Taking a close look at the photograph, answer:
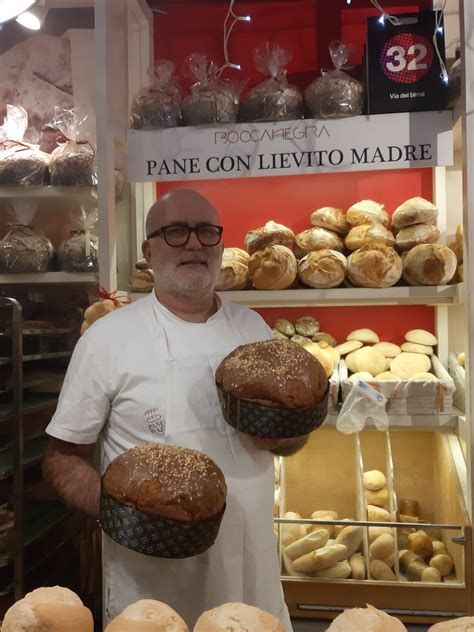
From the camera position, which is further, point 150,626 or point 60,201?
point 60,201

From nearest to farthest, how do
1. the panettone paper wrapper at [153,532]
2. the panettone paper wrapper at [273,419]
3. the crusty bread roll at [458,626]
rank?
1. the crusty bread roll at [458,626]
2. the panettone paper wrapper at [153,532]
3. the panettone paper wrapper at [273,419]

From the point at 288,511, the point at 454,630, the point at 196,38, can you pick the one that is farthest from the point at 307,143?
the point at 454,630

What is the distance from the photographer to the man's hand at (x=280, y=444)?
1.27 metres

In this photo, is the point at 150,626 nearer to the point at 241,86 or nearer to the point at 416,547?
the point at 416,547

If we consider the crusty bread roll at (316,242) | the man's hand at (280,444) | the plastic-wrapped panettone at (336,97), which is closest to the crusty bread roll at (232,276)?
the crusty bread roll at (316,242)

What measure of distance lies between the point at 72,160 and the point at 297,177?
3.32 ft

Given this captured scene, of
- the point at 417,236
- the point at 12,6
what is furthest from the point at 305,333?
the point at 12,6

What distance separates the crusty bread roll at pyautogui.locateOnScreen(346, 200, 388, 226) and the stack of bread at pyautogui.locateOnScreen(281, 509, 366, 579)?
1229mm

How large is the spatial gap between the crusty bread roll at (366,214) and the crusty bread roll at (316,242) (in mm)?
110

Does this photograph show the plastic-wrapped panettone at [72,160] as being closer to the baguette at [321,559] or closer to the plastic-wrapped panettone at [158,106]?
the plastic-wrapped panettone at [158,106]

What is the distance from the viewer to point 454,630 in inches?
26.3

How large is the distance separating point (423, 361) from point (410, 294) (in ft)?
1.13

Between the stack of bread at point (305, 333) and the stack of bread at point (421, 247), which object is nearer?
the stack of bread at point (421, 247)

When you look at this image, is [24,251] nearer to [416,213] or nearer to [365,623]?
[416,213]
